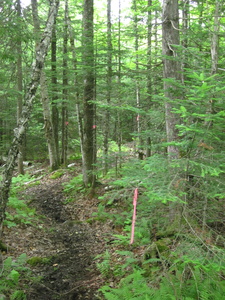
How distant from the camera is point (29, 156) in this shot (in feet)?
76.5

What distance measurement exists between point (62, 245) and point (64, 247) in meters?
0.14

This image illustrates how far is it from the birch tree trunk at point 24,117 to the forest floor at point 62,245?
5.61 feet

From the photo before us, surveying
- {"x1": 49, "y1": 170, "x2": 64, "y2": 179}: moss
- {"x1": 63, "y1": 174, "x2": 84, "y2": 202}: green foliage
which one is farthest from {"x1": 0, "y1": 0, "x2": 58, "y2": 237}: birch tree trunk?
{"x1": 49, "y1": 170, "x2": 64, "y2": 179}: moss

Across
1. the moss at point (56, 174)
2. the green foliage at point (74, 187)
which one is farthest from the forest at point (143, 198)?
the moss at point (56, 174)

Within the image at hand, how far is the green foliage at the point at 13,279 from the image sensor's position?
14.4 ft

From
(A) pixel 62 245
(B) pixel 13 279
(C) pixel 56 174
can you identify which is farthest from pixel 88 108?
(B) pixel 13 279

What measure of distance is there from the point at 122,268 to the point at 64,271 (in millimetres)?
1430

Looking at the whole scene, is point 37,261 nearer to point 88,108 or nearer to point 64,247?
point 64,247

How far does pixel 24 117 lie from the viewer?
197 inches

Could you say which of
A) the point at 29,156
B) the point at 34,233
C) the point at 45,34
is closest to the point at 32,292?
the point at 34,233

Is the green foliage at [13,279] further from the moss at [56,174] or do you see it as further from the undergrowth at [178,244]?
the moss at [56,174]

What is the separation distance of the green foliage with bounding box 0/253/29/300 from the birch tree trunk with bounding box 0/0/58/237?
91cm

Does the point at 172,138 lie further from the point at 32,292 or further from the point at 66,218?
the point at 66,218

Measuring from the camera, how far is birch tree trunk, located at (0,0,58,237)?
15.8 ft
